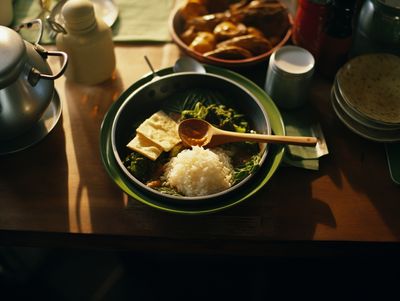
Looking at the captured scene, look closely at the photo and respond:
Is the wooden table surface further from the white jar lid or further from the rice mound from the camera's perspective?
the white jar lid

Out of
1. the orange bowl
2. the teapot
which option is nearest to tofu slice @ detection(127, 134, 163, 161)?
the teapot

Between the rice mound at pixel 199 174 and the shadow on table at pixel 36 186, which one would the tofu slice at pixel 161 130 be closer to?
the rice mound at pixel 199 174

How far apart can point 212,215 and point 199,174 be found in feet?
0.38

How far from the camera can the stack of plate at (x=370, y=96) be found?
42.2 inches

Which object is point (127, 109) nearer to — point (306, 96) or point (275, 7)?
point (306, 96)

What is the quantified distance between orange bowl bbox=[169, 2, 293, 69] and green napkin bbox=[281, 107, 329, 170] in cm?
19

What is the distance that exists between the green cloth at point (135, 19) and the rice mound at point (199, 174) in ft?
1.92

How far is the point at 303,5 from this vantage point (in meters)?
1.23

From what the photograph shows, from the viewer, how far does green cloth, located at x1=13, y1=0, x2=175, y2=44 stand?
4.57ft

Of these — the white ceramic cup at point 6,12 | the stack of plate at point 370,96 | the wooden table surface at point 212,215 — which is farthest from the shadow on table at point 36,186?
the stack of plate at point 370,96

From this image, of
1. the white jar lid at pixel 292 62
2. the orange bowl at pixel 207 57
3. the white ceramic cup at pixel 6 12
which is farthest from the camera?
the white ceramic cup at pixel 6 12

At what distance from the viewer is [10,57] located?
902mm

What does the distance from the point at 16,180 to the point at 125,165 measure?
0.30 m

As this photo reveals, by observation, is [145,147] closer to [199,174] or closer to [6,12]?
[199,174]
